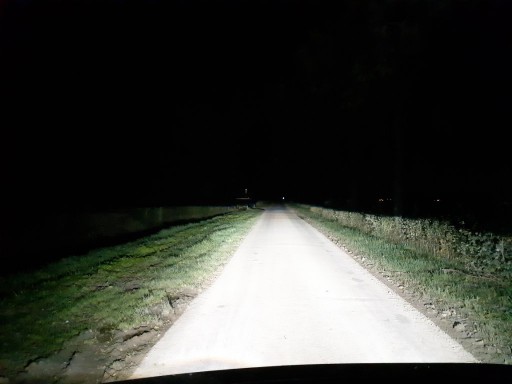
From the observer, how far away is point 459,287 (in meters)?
8.29

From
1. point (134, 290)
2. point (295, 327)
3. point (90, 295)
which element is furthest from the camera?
point (134, 290)

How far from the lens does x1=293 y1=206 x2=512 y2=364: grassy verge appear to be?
19.2 ft

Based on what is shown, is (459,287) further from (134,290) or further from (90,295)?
(90,295)

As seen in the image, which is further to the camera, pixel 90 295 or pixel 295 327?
pixel 90 295

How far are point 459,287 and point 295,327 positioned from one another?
14.6 feet

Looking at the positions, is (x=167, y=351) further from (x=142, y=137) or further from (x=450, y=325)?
(x=142, y=137)

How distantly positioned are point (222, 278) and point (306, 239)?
875 centimetres

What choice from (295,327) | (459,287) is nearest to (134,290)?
(295,327)

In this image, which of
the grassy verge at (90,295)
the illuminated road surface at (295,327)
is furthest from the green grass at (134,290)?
the illuminated road surface at (295,327)

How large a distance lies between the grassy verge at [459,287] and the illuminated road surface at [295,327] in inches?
23.4

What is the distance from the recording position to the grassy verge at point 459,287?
5.84 metres


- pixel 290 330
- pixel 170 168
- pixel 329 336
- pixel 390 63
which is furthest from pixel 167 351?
pixel 170 168

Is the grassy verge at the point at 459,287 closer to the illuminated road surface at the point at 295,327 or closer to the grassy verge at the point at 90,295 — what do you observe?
the illuminated road surface at the point at 295,327

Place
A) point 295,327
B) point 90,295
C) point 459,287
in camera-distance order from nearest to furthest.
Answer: point 295,327
point 90,295
point 459,287
